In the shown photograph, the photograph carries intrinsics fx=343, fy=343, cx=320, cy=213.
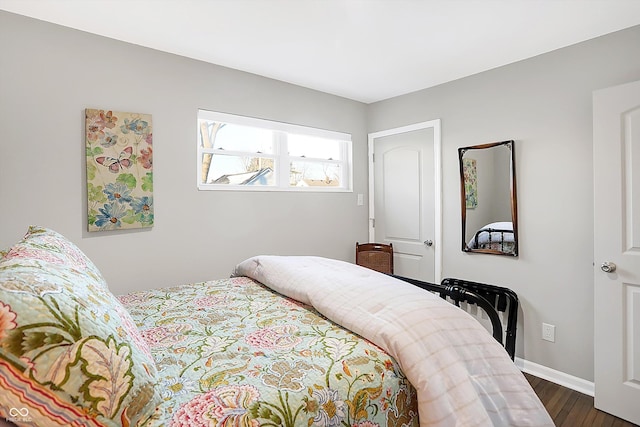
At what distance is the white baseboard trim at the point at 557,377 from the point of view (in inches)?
97.3

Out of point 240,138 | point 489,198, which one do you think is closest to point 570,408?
point 489,198

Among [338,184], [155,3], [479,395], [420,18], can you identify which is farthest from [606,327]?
[155,3]

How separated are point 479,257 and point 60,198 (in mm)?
3288

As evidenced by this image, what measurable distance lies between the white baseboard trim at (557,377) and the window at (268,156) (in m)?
Answer: 2.36

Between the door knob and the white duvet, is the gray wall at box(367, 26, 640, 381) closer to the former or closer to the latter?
the door knob

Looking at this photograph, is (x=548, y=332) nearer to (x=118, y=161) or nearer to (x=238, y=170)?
(x=238, y=170)

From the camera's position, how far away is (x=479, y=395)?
1.08m

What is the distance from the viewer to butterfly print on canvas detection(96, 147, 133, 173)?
7.77 ft

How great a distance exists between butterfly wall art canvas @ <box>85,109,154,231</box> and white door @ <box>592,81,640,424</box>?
312 centimetres

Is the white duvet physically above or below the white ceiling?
below

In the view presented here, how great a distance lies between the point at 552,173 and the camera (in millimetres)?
2646

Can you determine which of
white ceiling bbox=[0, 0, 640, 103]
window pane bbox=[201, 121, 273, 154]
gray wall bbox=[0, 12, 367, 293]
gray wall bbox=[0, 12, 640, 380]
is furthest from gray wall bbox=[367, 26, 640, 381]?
window pane bbox=[201, 121, 273, 154]

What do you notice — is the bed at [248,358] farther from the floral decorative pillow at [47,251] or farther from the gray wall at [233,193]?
the gray wall at [233,193]

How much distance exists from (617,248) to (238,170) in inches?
A: 113
